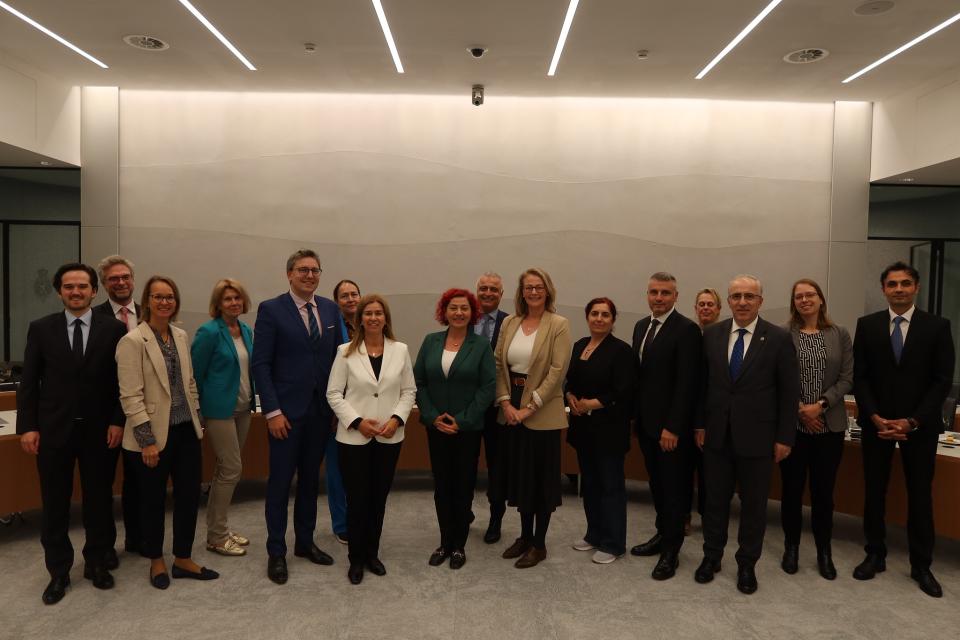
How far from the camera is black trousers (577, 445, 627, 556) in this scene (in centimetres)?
420

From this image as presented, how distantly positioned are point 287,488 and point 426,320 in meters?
3.78

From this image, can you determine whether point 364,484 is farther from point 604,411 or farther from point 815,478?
point 815,478

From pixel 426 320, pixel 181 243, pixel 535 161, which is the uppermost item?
pixel 535 161

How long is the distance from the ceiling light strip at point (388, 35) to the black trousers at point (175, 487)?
10.9 feet

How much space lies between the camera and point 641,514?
17.5ft

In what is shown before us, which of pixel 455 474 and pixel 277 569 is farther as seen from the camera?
pixel 455 474

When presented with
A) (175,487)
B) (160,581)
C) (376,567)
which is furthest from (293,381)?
(160,581)

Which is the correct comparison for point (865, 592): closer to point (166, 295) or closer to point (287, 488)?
point (287, 488)

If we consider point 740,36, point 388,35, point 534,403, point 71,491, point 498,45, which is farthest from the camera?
point 498,45

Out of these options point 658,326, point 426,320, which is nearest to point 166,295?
point 658,326

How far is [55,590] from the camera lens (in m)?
3.58

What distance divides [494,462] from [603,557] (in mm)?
913

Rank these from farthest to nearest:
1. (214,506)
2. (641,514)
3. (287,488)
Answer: (641,514), (214,506), (287,488)

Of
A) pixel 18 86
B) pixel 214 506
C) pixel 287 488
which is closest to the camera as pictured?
pixel 287 488
